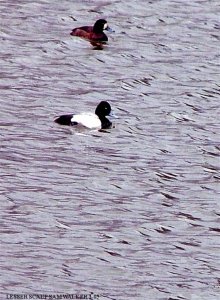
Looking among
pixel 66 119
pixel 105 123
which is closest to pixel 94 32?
pixel 105 123

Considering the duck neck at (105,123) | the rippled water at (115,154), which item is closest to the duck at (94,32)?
the rippled water at (115,154)

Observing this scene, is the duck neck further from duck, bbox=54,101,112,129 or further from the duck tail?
the duck tail

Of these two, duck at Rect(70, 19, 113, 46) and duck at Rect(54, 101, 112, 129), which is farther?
duck at Rect(70, 19, 113, 46)

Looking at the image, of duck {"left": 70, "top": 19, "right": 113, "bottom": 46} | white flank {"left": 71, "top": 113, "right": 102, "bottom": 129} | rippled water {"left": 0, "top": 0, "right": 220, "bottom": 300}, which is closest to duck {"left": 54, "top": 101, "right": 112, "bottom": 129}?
white flank {"left": 71, "top": 113, "right": 102, "bottom": 129}

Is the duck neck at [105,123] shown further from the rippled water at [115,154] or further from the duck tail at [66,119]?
the duck tail at [66,119]

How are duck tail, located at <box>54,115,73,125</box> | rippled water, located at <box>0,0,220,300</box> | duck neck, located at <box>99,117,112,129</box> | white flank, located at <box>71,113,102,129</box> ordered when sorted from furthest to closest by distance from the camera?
duck neck, located at <box>99,117,112,129</box> → white flank, located at <box>71,113,102,129</box> → duck tail, located at <box>54,115,73,125</box> → rippled water, located at <box>0,0,220,300</box>

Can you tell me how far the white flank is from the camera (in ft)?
72.5

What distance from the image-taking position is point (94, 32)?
1068 inches

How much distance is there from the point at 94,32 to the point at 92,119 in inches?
201

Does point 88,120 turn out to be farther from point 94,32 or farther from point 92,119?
point 94,32

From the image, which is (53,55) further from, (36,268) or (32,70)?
(36,268)

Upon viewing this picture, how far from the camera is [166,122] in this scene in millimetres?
22516

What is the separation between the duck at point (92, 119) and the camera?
2200 cm

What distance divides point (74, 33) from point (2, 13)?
6.47 feet
